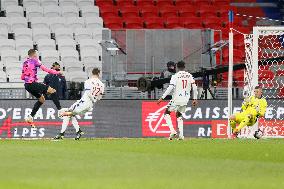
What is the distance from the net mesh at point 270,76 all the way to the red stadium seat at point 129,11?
639cm

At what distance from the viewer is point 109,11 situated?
39.7m

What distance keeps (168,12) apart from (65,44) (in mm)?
6104

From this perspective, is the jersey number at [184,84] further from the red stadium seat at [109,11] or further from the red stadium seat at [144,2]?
the red stadium seat at [144,2]

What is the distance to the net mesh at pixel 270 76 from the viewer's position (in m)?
28.5

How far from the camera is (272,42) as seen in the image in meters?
36.3

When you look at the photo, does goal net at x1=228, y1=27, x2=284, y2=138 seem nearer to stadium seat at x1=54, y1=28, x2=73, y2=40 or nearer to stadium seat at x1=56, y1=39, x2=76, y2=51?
stadium seat at x1=56, y1=39, x2=76, y2=51

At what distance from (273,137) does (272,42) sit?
9.11 metres

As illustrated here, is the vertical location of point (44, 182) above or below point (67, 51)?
below

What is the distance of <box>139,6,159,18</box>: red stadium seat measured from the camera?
4009 cm

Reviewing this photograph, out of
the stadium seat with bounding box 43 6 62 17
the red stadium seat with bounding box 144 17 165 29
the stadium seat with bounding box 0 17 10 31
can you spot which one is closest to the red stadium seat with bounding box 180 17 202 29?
the red stadium seat with bounding box 144 17 165 29

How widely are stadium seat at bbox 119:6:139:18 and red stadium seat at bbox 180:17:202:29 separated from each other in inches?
75.7

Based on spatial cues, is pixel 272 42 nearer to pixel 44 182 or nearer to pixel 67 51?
pixel 67 51

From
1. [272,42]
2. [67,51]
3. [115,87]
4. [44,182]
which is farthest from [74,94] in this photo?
[44,182]

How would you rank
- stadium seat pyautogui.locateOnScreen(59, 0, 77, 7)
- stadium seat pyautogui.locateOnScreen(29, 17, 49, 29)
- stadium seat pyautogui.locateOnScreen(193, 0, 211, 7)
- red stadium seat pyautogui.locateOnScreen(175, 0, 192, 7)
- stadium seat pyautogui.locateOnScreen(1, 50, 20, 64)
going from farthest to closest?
stadium seat pyautogui.locateOnScreen(193, 0, 211, 7) → red stadium seat pyautogui.locateOnScreen(175, 0, 192, 7) → stadium seat pyautogui.locateOnScreen(59, 0, 77, 7) → stadium seat pyautogui.locateOnScreen(29, 17, 49, 29) → stadium seat pyautogui.locateOnScreen(1, 50, 20, 64)
